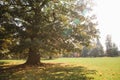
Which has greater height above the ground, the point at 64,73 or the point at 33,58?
the point at 33,58

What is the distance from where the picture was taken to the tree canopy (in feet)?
73.5

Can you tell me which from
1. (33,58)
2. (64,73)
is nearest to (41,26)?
(33,58)

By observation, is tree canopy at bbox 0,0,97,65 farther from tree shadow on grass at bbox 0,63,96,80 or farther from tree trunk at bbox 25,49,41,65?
tree shadow on grass at bbox 0,63,96,80

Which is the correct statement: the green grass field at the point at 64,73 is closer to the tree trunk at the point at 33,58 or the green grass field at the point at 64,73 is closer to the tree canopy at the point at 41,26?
the tree canopy at the point at 41,26

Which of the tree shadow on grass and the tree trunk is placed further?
the tree trunk

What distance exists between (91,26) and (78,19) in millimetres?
2195

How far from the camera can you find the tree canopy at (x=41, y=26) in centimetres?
2239

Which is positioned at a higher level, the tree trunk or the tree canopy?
the tree canopy

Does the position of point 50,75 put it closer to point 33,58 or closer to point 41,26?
point 41,26

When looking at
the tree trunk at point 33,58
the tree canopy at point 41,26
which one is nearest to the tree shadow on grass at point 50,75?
the tree canopy at point 41,26

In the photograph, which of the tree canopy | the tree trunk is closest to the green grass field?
the tree canopy

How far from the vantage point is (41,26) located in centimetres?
2197

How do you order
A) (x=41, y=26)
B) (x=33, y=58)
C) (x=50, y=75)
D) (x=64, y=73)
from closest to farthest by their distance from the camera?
1. (x=50, y=75)
2. (x=64, y=73)
3. (x=41, y=26)
4. (x=33, y=58)

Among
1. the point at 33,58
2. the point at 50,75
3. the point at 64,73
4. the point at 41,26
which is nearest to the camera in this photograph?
the point at 50,75
